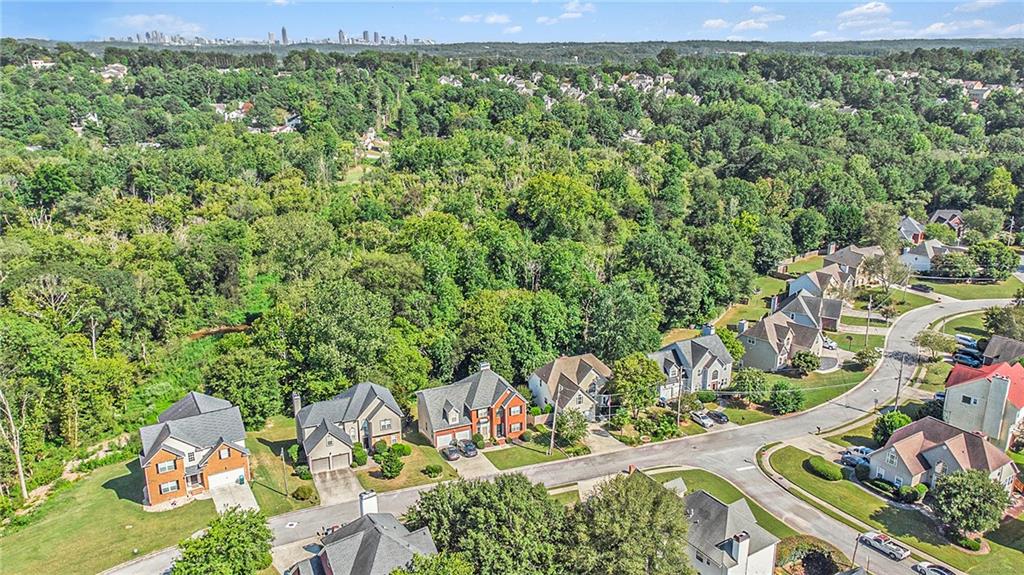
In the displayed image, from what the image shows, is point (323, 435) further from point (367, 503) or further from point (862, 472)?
point (862, 472)

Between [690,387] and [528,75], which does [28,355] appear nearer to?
[690,387]

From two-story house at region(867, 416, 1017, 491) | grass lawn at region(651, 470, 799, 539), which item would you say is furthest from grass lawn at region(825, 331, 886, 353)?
grass lawn at region(651, 470, 799, 539)

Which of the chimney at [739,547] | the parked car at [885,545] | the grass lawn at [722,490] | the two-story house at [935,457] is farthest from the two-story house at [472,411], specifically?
the two-story house at [935,457]

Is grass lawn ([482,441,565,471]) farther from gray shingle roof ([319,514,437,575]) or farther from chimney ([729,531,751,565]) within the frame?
chimney ([729,531,751,565])

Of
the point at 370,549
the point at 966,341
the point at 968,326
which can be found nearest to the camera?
the point at 370,549

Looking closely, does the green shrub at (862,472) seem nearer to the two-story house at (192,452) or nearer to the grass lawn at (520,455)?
the grass lawn at (520,455)

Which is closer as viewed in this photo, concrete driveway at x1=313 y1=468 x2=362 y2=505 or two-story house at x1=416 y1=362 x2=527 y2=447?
concrete driveway at x1=313 y1=468 x2=362 y2=505

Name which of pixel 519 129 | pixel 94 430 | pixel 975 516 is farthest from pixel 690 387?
pixel 519 129

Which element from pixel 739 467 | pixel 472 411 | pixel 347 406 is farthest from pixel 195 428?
pixel 739 467
